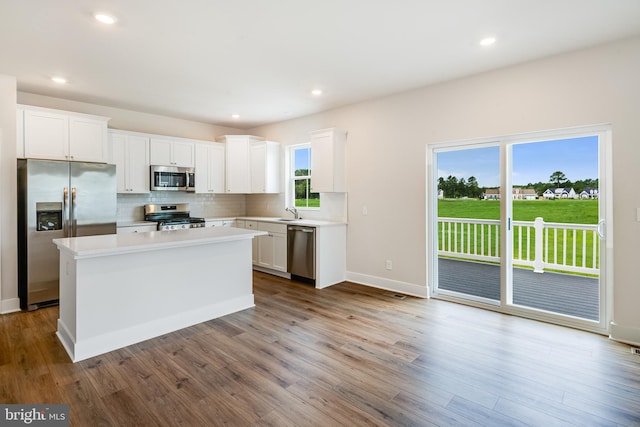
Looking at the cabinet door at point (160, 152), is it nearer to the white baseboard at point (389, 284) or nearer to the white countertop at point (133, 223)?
the white countertop at point (133, 223)

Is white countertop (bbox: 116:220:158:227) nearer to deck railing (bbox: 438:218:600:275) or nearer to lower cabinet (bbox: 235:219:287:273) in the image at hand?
lower cabinet (bbox: 235:219:287:273)

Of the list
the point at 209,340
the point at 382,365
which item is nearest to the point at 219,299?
the point at 209,340

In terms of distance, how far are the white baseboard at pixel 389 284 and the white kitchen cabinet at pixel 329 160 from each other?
53.9 inches

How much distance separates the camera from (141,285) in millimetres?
3090

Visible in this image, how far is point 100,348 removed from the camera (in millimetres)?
2826

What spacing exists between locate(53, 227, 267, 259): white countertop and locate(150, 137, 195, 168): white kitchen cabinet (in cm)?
233

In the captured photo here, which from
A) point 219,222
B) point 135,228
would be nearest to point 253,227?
point 219,222

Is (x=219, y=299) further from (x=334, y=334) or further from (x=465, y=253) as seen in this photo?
(x=465, y=253)

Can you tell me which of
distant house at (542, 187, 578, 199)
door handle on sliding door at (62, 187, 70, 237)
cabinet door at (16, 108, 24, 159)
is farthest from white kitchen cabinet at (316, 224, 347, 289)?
cabinet door at (16, 108, 24, 159)

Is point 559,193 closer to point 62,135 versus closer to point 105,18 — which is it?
point 105,18

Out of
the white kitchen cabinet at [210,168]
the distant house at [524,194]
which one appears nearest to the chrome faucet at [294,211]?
the white kitchen cabinet at [210,168]

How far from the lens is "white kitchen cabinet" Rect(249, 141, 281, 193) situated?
6148 mm

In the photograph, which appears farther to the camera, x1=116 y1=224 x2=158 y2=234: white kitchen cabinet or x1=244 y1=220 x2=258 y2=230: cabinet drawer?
x1=244 y1=220 x2=258 y2=230: cabinet drawer

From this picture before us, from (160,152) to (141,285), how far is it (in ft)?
10.3
